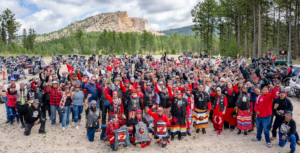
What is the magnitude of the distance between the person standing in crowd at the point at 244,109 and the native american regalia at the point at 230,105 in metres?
0.24

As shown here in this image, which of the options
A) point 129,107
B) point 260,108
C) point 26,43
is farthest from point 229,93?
point 26,43

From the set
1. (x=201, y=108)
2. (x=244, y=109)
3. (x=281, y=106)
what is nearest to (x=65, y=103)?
(x=201, y=108)

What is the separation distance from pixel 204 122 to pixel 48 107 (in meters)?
6.36

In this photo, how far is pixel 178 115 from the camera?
21.4ft

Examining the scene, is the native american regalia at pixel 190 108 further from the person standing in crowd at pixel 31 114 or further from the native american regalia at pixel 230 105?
the person standing in crowd at pixel 31 114

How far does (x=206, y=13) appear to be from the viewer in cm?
3625

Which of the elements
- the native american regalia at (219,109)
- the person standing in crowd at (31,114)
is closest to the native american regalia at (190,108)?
the native american regalia at (219,109)

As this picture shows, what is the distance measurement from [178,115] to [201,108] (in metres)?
1.10

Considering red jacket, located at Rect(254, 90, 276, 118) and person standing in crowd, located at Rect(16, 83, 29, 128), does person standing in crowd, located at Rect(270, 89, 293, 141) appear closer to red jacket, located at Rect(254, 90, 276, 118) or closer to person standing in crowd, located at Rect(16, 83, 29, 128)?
red jacket, located at Rect(254, 90, 276, 118)

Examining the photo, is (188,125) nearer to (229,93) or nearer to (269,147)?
(229,93)

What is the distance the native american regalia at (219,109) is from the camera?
695 centimetres

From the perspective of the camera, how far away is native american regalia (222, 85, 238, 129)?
281 inches

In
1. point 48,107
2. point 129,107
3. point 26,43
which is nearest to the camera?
point 129,107

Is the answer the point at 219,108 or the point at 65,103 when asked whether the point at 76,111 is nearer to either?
the point at 65,103
